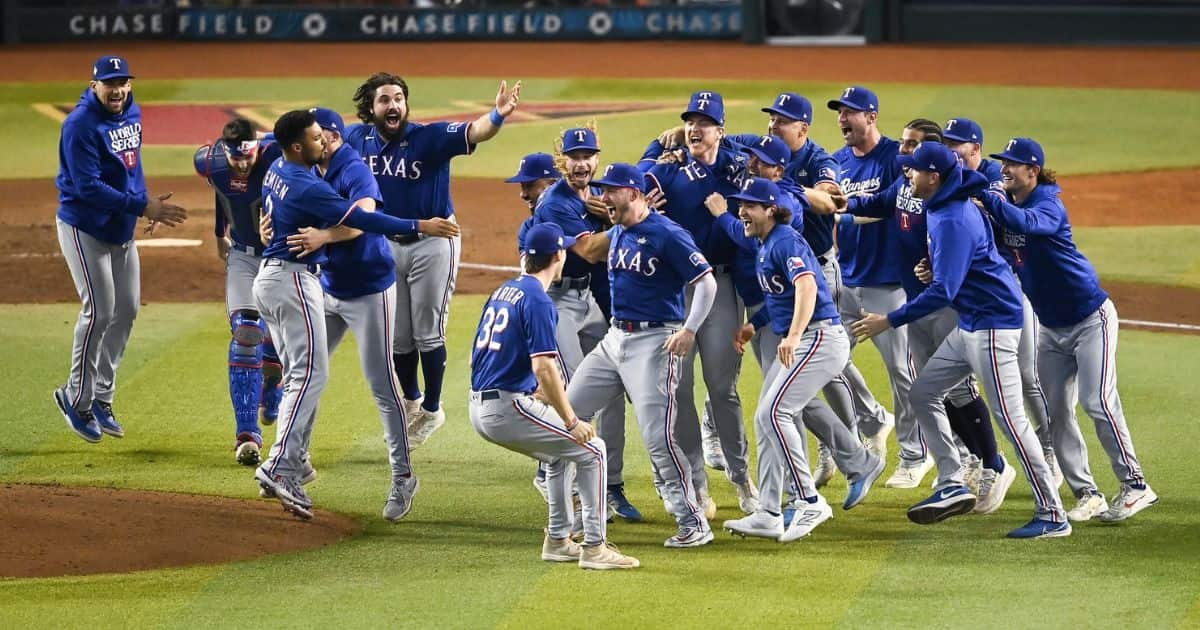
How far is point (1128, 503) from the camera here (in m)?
8.04

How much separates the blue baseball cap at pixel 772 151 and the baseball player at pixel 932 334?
0.70 m

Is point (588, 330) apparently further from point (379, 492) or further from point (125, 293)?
point (125, 293)

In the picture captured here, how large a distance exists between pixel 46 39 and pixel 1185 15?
1677cm

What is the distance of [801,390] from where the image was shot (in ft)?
25.6

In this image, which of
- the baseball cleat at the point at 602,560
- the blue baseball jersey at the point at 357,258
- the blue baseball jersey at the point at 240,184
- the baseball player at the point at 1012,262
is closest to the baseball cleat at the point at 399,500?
the blue baseball jersey at the point at 357,258

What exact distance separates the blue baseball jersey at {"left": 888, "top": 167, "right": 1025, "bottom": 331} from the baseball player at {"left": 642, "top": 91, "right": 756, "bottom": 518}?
81 centimetres

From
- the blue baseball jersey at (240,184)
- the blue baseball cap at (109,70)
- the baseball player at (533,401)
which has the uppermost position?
the blue baseball cap at (109,70)

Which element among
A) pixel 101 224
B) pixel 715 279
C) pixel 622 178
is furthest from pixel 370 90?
pixel 715 279

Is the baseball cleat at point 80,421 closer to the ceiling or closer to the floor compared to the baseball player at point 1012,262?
closer to the floor

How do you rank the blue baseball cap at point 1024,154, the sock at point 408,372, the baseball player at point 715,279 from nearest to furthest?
the blue baseball cap at point 1024,154 < the baseball player at point 715,279 < the sock at point 408,372

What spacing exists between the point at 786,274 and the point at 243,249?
3.29 metres

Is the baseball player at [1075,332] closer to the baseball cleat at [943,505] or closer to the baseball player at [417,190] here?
the baseball cleat at [943,505]

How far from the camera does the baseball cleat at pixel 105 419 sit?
32.3ft

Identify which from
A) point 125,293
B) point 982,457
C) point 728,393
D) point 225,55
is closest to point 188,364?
point 125,293
